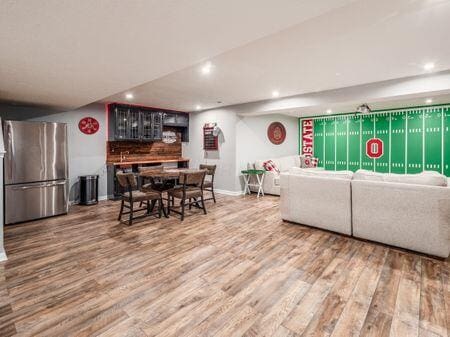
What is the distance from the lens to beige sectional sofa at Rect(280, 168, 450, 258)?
2.69m

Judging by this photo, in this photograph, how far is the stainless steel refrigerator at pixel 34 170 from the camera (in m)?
3.96

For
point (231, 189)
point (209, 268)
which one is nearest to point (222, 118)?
point (231, 189)

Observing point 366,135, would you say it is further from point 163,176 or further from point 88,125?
point 88,125

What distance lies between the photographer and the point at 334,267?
2557mm

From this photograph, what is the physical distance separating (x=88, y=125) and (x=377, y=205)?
601 cm

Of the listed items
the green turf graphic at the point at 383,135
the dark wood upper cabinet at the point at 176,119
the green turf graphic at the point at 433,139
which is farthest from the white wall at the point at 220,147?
the green turf graphic at the point at 433,139

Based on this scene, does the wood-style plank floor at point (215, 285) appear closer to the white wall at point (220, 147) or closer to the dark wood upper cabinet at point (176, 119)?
the white wall at point (220, 147)

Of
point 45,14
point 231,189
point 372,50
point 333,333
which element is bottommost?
point 333,333

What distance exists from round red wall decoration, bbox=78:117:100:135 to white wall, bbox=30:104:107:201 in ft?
0.22

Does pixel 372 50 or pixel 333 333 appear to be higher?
pixel 372 50

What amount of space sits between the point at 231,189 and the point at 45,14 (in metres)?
5.28

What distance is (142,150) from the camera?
671cm

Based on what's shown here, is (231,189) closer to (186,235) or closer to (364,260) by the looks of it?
(186,235)

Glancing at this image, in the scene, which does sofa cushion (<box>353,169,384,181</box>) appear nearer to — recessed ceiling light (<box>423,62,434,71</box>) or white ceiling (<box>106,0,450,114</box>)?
white ceiling (<box>106,0,450,114</box>)
